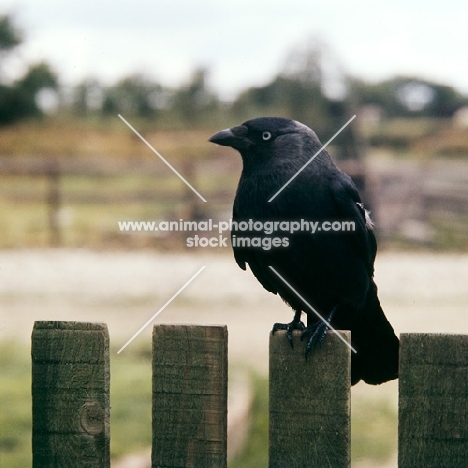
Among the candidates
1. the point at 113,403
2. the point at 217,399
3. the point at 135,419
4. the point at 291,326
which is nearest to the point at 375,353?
the point at 291,326

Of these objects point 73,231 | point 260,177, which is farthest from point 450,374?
point 73,231

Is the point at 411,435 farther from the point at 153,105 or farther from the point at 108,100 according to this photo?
the point at 153,105

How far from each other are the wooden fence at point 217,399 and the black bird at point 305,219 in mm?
580

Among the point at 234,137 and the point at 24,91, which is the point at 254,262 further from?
the point at 24,91

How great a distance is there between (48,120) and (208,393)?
20.0 m

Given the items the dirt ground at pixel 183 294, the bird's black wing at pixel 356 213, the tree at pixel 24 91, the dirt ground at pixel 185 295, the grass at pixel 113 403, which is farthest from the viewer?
the tree at pixel 24 91

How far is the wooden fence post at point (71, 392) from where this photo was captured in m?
1.73

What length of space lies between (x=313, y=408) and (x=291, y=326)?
1.07 ft

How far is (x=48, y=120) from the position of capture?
20.9 metres

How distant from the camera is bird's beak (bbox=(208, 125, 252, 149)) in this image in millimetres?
2439

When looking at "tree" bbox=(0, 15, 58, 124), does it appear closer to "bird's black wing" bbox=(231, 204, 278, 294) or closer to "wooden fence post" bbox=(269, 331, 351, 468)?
"bird's black wing" bbox=(231, 204, 278, 294)

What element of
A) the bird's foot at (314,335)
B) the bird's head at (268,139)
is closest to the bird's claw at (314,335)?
the bird's foot at (314,335)

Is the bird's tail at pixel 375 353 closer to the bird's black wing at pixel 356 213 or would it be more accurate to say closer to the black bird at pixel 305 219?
the black bird at pixel 305 219

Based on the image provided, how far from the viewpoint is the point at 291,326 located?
1979 millimetres
